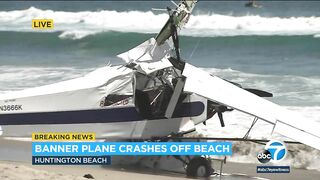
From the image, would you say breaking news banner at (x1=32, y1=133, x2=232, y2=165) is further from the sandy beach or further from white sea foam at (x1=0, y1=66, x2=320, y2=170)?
white sea foam at (x1=0, y1=66, x2=320, y2=170)

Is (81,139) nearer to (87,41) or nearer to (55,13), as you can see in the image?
(87,41)

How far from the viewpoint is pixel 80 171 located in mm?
9883

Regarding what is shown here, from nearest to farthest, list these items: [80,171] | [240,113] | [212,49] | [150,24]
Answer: [80,171], [240,113], [212,49], [150,24]

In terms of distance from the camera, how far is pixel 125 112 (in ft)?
33.6

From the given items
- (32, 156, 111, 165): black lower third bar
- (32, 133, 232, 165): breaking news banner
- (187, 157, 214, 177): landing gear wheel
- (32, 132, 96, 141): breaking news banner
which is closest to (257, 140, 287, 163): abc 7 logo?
(32, 133, 232, 165): breaking news banner

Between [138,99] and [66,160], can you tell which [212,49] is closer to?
[138,99]

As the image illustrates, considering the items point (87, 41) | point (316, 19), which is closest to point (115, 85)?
point (87, 41)

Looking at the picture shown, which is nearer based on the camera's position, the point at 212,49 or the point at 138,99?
the point at 138,99

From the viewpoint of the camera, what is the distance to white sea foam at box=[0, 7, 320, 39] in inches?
1331

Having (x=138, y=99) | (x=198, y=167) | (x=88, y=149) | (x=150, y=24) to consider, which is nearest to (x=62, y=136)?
(x=88, y=149)

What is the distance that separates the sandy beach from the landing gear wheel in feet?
0.42

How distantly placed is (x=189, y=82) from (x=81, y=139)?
1663 mm

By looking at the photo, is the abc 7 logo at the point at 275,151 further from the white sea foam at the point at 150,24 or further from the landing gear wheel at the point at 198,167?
the white sea foam at the point at 150,24

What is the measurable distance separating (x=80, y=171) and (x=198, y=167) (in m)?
1.64
